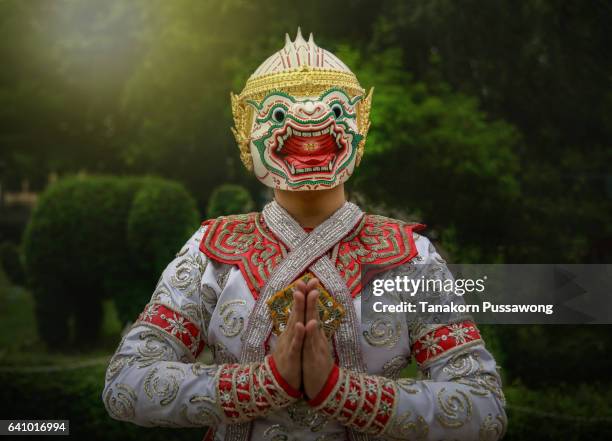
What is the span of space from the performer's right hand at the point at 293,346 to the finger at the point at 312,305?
2 cm

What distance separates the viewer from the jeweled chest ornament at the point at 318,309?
212 centimetres

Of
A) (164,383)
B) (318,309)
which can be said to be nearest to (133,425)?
(164,383)

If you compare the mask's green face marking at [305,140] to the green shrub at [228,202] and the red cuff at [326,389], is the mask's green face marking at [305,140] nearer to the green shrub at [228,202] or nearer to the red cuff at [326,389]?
the red cuff at [326,389]

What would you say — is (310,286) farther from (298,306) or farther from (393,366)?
(393,366)

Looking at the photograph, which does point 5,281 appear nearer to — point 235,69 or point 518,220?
point 235,69

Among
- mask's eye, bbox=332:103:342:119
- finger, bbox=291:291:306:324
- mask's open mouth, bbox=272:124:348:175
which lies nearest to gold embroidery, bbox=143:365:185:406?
finger, bbox=291:291:306:324

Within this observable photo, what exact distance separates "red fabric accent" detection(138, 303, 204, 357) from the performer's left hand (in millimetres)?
444

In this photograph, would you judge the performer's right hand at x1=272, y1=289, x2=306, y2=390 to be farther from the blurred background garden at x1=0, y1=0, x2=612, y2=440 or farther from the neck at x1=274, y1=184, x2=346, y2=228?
the blurred background garden at x1=0, y1=0, x2=612, y2=440

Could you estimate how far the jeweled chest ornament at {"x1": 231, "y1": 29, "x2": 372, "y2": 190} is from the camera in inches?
90.5

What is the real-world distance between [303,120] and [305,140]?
0.21 feet

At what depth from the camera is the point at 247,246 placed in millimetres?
2416

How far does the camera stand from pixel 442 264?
2.41m

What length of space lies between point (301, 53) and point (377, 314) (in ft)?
2.96

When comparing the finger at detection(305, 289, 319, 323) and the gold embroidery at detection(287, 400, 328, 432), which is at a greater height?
the finger at detection(305, 289, 319, 323)
